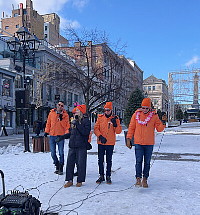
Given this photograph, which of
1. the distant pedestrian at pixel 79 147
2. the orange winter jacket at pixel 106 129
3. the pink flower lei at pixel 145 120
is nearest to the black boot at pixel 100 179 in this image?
the distant pedestrian at pixel 79 147

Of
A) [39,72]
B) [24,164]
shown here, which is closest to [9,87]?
[39,72]

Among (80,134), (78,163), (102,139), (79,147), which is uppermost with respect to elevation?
(80,134)

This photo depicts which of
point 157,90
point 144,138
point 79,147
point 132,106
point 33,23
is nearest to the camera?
point 144,138

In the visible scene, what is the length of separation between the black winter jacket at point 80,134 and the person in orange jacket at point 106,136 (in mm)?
416

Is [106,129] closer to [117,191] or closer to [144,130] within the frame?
[144,130]

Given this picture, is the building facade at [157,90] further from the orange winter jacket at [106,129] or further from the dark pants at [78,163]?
the dark pants at [78,163]

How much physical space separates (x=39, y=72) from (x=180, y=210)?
31.8 m

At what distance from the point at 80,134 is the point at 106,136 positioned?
2.08 feet

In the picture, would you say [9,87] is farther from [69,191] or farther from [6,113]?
[69,191]

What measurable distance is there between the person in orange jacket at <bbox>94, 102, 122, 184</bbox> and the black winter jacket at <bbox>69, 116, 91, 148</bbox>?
1.36ft

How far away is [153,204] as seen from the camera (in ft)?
13.8

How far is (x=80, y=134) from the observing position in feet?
17.4

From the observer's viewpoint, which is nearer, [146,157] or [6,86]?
[146,157]

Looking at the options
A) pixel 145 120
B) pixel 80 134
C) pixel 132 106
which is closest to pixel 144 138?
pixel 145 120
